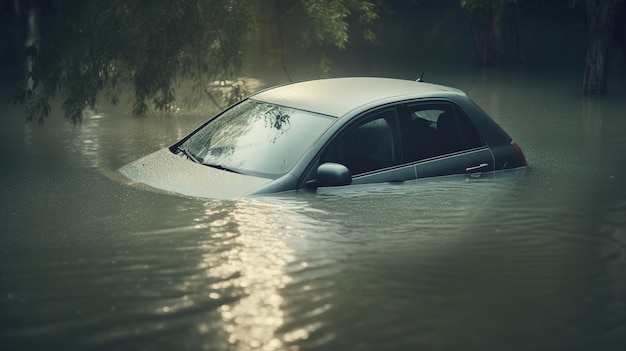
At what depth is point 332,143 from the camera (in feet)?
30.9

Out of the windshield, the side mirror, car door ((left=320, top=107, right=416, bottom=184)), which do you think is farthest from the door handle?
the side mirror

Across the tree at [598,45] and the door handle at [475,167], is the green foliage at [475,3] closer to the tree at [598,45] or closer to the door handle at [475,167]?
the tree at [598,45]

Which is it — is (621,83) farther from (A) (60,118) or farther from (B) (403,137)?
(B) (403,137)

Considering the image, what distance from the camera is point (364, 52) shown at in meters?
38.9

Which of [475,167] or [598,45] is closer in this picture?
[475,167]

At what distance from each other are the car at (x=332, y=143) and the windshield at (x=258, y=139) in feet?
0.04

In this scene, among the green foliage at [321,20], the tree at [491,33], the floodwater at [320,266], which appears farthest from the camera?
the tree at [491,33]

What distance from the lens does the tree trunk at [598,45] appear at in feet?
75.9

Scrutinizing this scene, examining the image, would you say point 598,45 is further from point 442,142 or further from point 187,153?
point 187,153

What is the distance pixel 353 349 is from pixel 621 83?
Answer: 2149cm

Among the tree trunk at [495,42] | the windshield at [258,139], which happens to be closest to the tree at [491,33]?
the tree trunk at [495,42]

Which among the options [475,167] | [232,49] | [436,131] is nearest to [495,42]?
[232,49]

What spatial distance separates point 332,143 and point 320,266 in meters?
1.98

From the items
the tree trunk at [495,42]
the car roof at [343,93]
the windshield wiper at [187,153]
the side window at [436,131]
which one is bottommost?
the windshield wiper at [187,153]
